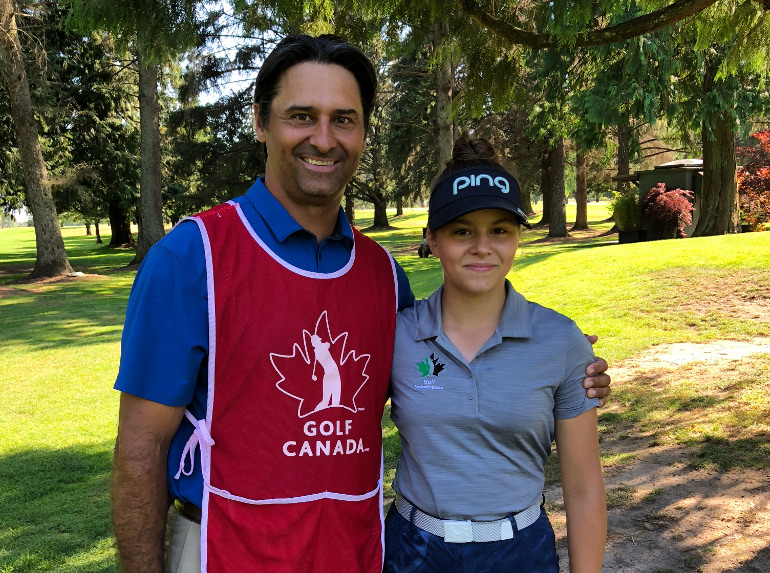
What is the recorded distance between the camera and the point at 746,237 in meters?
13.6

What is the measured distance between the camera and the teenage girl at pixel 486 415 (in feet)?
6.23

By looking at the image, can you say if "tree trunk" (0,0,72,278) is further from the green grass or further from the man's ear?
the man's ear

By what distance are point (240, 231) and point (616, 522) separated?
131 inches

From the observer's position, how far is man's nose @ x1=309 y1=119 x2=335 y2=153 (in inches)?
78.7

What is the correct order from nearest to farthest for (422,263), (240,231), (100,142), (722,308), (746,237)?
1. (240,231)
2. (722,308)
3. (746,237)
4. (422,263)
5. (100,142)

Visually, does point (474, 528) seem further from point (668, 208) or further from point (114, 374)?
point (668, 208)

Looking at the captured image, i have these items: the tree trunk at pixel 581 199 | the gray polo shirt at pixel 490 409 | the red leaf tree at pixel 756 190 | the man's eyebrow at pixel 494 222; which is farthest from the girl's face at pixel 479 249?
the tree trunk at pixel 581 199

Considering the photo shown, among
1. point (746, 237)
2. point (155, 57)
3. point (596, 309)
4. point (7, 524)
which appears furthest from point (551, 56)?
point (7, 524)

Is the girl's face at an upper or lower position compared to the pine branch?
lower

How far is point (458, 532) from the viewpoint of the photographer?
1881 millimetres

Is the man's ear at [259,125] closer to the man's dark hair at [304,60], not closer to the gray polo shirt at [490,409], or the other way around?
the man's dark hair at [304,60]

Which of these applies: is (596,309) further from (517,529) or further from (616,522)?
(517,529)

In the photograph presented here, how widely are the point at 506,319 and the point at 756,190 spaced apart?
70.5 feet

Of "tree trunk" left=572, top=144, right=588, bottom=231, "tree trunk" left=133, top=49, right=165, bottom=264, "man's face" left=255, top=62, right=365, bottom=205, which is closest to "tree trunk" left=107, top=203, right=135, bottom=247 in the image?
"tree trunk" left=133, top=49, right=165, bottom=264
